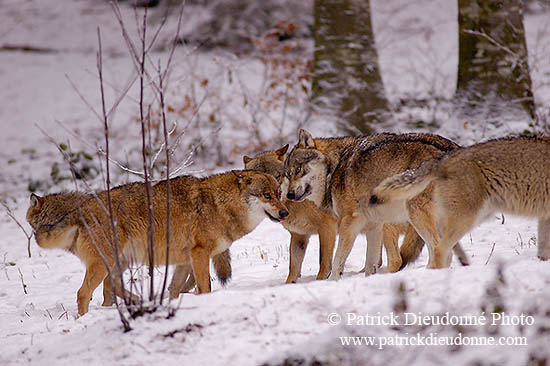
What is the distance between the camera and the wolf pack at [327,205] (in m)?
5.43

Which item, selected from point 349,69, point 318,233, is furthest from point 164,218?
point 349,69

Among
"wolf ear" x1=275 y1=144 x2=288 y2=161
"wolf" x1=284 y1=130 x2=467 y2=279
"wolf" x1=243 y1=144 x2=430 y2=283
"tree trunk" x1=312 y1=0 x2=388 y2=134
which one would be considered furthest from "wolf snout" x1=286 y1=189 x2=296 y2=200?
"tree trunk" x1=312 y1=0 x2=388 y2=134

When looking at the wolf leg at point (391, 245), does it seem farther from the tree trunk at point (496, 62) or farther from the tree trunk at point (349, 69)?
the tree trunk at point (349, 69)

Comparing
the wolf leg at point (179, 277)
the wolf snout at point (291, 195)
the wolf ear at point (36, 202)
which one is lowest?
the wolf leg at point (179, 277)

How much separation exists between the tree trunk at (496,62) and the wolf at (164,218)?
5.71 metres

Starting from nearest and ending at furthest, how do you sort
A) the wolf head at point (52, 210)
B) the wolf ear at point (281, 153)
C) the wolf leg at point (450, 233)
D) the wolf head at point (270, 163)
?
1. the wolf leg at point (450, 233)
2. the wolf head at point (52, 210)
3. the wolf head at point (270, 163)
4. the wolf ear at point (281, 153)

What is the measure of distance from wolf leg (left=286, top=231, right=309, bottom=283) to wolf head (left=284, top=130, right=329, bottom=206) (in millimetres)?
526

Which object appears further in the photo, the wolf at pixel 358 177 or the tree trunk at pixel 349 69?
the tree trunk at pixel 349 69

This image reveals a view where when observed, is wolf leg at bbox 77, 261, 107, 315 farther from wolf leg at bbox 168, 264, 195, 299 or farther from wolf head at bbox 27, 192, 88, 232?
wolf leg at bbox 168, 264, 195, 299

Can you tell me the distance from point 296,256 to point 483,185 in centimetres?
261

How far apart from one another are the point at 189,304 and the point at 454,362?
1.94 metres

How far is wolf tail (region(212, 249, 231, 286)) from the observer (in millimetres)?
6747

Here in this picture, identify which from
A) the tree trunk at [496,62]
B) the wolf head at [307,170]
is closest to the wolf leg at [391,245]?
the wolf head at [307,170]

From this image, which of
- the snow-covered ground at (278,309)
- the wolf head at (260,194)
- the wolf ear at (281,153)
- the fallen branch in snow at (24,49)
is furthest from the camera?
the fallen branch in snow at (24,49)
